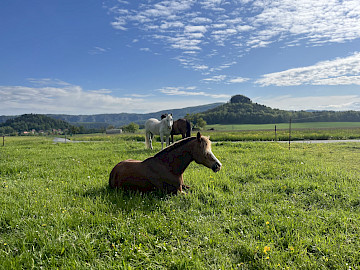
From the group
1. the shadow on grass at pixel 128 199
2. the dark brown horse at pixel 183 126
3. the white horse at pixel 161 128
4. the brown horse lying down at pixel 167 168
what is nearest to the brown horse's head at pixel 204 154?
the brown horse lying down at pixel 167 168

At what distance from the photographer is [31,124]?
5974 inches

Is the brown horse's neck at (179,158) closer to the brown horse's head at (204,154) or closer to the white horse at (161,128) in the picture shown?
the brown horse's head at (204,154)

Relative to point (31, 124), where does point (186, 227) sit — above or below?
below

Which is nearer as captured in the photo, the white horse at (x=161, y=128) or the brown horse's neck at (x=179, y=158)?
the brown horse's neck at (x=179, y=158)

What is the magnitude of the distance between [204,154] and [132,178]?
71.7 inches

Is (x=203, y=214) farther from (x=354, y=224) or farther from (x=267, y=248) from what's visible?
(x=354, y=224)

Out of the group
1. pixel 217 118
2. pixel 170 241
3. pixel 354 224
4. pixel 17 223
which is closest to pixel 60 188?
pixel 17 223

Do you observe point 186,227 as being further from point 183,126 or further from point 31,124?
point 31,124

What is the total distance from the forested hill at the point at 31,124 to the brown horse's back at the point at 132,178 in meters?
166

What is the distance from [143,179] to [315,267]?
3.46 m

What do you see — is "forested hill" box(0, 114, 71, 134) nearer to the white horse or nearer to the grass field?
the white horse

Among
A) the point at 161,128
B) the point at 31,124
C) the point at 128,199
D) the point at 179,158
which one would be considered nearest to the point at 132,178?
the point at 128,199

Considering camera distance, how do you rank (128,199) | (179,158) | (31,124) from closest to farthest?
(128,199), (179,158), (31,124)

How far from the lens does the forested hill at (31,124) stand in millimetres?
143425
